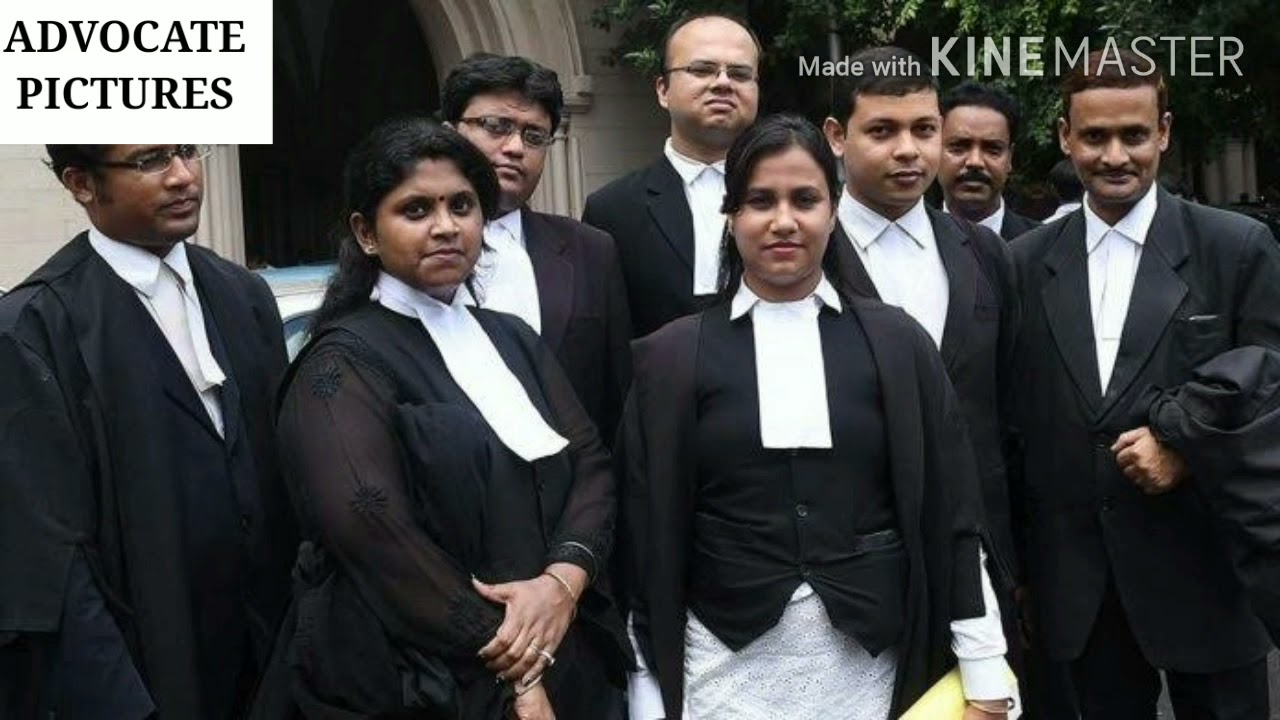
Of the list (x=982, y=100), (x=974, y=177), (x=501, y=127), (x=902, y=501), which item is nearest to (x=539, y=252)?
(x=501, y=127)

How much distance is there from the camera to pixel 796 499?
318 cm

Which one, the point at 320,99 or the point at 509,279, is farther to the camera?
the point at 320,99

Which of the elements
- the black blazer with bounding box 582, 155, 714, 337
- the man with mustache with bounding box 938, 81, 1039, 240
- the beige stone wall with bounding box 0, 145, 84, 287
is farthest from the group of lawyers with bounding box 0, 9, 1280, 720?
the beige stone wall with bounding box 0, 145, 84, 287

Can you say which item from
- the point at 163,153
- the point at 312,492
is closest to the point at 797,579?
the point at 312,492

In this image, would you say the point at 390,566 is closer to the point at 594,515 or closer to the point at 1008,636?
the point at 594,515

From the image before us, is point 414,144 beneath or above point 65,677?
above

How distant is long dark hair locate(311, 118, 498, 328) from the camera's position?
3.25m

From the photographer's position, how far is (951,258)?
158 inches

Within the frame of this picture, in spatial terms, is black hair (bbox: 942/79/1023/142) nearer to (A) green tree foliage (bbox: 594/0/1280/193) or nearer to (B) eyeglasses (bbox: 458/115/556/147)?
(B) eyeglasses (bbox: 458/115/556/147)

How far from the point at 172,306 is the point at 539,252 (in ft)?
3.00

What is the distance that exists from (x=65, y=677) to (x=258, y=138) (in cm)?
139

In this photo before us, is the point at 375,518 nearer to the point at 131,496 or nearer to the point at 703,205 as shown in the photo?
the point at 131,496

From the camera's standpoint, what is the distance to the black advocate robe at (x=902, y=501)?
10.5 ft

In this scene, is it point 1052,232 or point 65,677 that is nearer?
point 65,677
